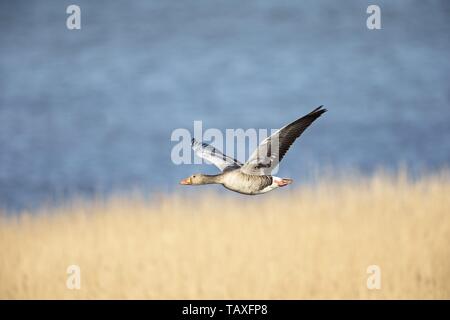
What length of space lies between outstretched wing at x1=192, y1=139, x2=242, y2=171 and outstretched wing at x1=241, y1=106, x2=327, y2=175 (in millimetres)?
372

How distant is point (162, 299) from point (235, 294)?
99 centimetres

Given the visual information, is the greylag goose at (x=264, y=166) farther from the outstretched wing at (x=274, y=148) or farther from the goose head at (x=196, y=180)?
the goose head at (x=196, y=180)

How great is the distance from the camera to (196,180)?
657cm

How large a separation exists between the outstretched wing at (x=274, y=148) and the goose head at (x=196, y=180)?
60cm

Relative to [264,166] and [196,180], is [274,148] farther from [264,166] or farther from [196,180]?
[196,180]

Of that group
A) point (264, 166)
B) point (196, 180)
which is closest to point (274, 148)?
point (264, 166)

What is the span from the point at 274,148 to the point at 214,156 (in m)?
0.98

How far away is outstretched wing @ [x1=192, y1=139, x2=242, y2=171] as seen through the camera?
21.4ft

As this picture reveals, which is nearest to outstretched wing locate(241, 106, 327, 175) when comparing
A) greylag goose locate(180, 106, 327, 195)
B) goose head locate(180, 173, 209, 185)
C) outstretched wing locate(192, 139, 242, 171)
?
Answer: greylag goose locate(180, 106, 327, 195)

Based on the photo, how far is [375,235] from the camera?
10086mm

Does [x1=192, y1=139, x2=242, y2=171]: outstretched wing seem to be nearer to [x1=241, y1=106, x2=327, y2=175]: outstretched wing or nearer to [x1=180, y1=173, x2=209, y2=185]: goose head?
[x1=180, y1=173, x2=209, y2=185]: goose head

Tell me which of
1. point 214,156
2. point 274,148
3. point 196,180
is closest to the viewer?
point 274,148

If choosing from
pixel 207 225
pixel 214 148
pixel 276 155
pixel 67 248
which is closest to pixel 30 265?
pixel 67 248

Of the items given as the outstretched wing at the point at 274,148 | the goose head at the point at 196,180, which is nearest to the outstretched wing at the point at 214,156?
the goose head at the point at 196,180
